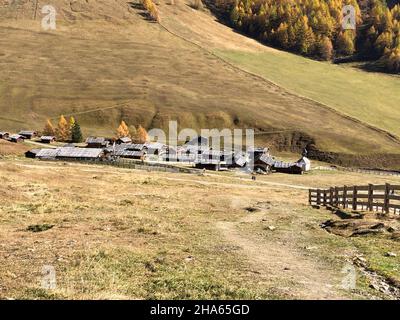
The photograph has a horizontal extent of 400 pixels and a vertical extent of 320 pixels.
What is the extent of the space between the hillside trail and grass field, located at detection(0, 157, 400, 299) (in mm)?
32

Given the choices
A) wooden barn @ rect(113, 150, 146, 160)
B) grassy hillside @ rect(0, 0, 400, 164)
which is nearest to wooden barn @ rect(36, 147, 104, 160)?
wooden barn @ rect(113, 150, 146, 160)

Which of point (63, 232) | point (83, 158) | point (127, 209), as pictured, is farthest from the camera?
point (83, 158)

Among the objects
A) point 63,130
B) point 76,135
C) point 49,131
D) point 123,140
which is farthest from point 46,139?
point 123,140

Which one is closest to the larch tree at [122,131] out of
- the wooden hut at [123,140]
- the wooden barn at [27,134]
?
the wooden hut at [123,140]

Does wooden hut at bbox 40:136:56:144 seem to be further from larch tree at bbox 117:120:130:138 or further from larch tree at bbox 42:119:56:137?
larch tree at bbox 117:120:130:138

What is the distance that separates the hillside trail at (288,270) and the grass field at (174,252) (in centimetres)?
3

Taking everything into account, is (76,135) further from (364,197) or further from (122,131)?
(364,197)

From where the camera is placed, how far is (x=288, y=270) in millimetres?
15594

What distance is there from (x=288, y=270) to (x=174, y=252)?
16.3 feet

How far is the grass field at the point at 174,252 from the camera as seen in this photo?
1344cm

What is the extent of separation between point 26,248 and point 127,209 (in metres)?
14.1

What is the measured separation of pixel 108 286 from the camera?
13.8m
